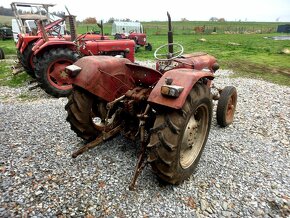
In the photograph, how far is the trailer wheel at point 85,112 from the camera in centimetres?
324

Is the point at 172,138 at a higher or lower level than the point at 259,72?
higher

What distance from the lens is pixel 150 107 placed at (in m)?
2.94

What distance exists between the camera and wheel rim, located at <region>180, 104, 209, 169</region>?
119 inches

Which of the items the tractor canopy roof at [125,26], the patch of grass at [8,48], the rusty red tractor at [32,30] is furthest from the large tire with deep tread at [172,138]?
the tractor canopy roof at [125,26]

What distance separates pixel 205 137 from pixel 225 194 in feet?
2.49

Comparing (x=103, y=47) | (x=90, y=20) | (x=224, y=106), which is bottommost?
(x=224, y=106)

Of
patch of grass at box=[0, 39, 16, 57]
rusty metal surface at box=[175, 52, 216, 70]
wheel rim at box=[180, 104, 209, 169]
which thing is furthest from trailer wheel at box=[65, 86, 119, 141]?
patch of grass at box=[0, 39, 16, 57]

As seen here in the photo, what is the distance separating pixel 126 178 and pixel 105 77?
1.27m

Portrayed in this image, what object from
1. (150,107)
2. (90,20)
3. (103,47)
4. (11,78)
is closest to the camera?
(150,107)

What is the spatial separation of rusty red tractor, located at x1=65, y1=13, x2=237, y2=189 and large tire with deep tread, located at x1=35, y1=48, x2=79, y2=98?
10.2 feet

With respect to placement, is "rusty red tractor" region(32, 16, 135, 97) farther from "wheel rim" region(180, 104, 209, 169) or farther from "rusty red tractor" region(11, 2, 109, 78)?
"wheel rim" region(180, 104, 209, 169)

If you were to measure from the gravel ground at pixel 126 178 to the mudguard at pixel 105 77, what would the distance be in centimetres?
86

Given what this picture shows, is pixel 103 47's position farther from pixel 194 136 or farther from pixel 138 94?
pixel 194 136

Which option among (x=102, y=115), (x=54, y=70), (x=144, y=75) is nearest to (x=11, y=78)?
(x=54, y=70)
